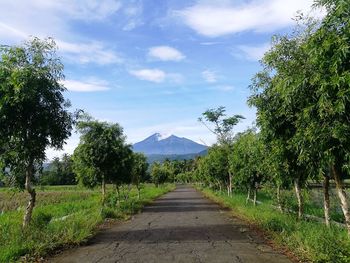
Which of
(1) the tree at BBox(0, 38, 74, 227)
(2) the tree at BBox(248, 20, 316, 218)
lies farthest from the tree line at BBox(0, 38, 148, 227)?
(2) the tree at BBox(248, 20, 316, 218)

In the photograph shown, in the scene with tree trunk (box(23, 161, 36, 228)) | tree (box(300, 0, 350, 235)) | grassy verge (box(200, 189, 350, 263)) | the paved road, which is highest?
tree (box(300, 0, 350, 235))

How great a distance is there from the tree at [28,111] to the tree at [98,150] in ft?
25.7

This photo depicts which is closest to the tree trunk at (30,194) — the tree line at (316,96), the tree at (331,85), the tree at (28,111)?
the tree at (28,111)

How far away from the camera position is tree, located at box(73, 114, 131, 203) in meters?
21.2

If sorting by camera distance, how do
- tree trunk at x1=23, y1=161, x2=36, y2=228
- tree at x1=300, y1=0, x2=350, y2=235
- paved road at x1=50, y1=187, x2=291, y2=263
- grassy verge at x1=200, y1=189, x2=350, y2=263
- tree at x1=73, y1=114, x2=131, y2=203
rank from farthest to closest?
tree at x1=73, y1=114, x2=131, y2=203 < tree trunk at x1=23, y1=161, x2=36, y2=228 < paved road at x1=50, y1=187, x2=291, y2=263 < grassy verge at x1=200, y1=189, x2=350, y2=263 < tree at x1=300, y1=0, x2=350, y2=235

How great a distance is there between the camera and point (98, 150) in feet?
69.5

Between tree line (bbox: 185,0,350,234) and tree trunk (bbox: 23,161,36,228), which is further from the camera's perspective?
tree trunk (bbox: 23,161,36,228)

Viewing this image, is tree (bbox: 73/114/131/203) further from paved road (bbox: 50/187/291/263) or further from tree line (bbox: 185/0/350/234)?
tree line (bbox: 185/0/350/234)

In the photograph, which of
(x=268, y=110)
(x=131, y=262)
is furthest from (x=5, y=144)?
(x=268, y=110)

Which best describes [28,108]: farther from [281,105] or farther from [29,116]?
[281,105]

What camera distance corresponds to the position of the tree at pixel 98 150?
21.2 m

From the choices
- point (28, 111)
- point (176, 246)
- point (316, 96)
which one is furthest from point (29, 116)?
point (316, 96)

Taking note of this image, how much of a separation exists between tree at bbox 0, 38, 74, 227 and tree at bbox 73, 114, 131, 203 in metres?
7.85

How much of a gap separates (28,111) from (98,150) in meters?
8.98
